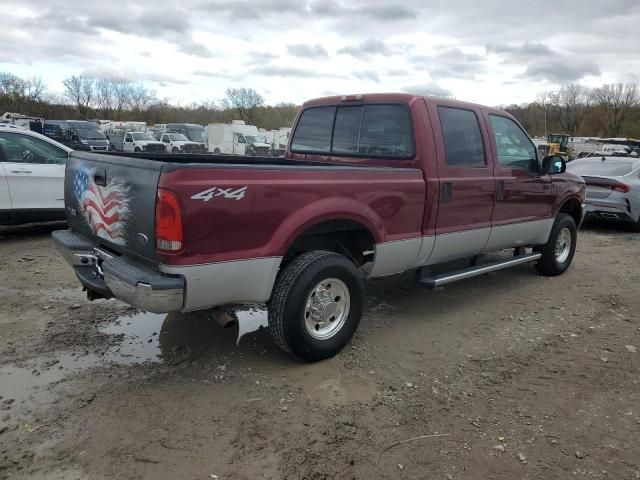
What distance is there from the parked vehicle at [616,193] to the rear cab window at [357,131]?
722 cm

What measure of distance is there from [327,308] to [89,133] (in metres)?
25.8

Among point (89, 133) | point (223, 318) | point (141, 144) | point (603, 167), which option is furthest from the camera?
point (141, 144)

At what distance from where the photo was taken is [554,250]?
6.50 meters

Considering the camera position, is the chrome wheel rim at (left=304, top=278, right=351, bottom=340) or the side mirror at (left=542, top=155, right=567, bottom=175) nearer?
the chrome wheel rim at (left=304, top=278, right=351, bottom=340)

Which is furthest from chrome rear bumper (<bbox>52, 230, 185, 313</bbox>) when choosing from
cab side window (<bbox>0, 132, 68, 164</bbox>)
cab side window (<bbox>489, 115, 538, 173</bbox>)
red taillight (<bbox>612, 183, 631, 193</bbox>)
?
red taillight (<bbox>612, 183, 631, 193</bbox>)

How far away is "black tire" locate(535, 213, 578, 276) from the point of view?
6.41 meters

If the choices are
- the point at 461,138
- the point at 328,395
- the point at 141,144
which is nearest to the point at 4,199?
the point at 328,395

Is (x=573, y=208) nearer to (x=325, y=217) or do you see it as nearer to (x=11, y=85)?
(x=325, y=217)

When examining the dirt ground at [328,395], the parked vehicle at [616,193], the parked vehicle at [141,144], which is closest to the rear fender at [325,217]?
the dirt ground at [328,395]

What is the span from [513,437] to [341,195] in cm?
195

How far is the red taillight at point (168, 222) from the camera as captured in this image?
3012mm

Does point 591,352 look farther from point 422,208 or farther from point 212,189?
point 212,189

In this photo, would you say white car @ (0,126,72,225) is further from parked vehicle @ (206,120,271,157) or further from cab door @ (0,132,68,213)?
parked vehicle @ (206,120,271,157)

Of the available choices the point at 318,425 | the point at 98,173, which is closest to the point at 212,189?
the point at 98,173
